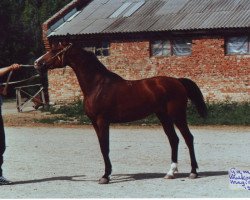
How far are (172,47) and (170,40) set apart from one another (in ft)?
1.03

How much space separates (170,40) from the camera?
26719 millimetres

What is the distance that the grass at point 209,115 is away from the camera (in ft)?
66.9

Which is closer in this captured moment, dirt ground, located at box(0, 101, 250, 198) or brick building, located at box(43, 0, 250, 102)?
dirt ground, located at box(0, 101, 250, 198)

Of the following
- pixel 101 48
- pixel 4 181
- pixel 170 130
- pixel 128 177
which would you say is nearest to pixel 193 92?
pixel 170 130

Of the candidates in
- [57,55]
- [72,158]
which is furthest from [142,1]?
[57,55]

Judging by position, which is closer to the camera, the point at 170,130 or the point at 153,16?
the point at 170,130

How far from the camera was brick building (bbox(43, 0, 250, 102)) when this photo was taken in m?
25.3

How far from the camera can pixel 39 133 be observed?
61.9ft

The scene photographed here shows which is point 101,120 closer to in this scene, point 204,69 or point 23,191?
point 23,191

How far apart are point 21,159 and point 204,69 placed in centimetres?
1425

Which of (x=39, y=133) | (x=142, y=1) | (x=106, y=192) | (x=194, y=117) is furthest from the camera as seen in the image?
(x=142, y=1)
